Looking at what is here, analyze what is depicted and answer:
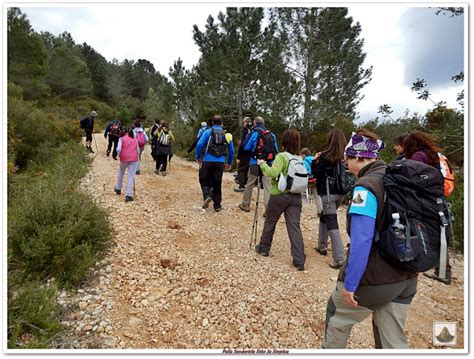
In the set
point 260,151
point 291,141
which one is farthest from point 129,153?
point 291,141

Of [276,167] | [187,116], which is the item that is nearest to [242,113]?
[187,116]

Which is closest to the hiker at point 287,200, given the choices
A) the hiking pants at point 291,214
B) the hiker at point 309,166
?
the hiking pants at point 291,214

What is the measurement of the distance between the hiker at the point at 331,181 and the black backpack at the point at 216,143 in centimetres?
204

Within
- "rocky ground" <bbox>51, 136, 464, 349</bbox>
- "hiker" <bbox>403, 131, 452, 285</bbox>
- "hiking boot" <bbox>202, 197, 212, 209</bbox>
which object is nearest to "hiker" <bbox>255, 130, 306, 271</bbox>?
"rocky ground" <bbox>51, 136, 464, 349</bbox>

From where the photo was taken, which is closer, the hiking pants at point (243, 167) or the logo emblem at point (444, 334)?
the logo emblem at point (444, 334)

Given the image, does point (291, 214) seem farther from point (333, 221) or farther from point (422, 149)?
point (422, 149)

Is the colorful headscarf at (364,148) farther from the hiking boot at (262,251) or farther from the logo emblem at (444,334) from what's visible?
the hiking boot at (262,251)

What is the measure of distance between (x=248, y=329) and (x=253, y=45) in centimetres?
1158

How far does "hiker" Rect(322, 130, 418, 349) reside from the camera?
67.4 inches

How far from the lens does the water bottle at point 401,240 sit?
5.30ft

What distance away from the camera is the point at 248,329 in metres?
2.65

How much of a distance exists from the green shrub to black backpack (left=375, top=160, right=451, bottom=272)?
2627mm

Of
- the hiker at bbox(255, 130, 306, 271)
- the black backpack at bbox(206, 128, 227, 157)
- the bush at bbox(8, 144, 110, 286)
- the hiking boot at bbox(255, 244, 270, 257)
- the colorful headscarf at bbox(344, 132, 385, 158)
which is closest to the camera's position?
the colorful headscarf at bbox(344, 132, 385, 158)

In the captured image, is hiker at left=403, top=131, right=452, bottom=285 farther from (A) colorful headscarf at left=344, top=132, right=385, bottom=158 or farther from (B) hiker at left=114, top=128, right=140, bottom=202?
(B) hiker at left=114, top=128, right=140, bottom=202
